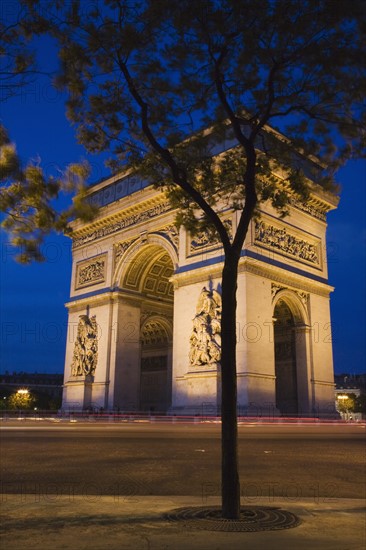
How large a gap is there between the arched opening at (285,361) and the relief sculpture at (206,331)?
366 cm

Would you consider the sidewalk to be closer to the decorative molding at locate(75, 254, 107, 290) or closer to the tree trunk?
the tree trunk

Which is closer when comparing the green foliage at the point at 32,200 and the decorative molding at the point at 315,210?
the green foliage at the point at 32,200

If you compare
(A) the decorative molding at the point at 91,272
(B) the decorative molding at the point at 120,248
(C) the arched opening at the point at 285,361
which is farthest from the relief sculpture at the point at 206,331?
(A) the decorative molding at the point at 91,272

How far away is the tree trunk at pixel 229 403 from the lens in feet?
14.9

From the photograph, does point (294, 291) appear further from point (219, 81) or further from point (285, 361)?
point (219, 81)

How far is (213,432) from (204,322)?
7.26m

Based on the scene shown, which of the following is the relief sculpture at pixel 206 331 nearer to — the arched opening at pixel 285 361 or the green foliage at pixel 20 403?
the arched opening at pixel 285 361

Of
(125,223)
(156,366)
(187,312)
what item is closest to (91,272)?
(125,223)

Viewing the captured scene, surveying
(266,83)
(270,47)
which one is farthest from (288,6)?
(266,83)

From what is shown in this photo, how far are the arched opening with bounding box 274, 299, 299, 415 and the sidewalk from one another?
1947cm

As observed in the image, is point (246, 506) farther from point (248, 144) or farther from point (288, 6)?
point (288, 6)

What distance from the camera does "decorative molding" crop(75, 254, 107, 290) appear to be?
94.4 ft

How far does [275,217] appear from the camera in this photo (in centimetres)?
2267

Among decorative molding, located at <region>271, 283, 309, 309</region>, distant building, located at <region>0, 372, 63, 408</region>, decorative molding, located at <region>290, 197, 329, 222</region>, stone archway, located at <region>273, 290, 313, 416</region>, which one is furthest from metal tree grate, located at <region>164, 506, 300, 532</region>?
distant building, located at <region>0, 372, 63, 408</region>
